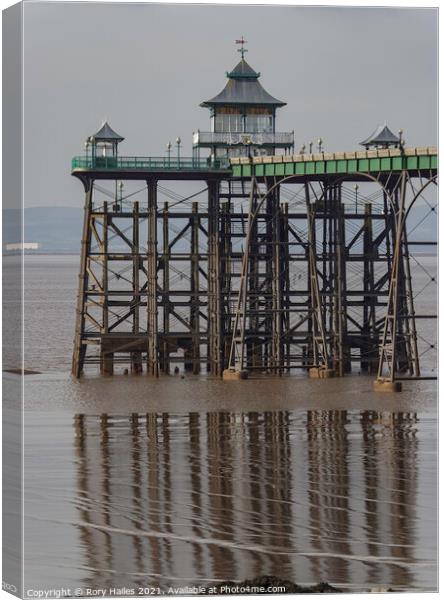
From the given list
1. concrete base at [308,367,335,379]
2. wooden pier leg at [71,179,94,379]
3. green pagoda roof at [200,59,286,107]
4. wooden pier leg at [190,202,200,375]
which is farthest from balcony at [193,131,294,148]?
concrete base at [308,367,335,379]

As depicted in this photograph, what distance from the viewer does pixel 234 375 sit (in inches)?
2648

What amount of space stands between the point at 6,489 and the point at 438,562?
7.84 m

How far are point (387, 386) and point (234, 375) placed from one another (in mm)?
6823

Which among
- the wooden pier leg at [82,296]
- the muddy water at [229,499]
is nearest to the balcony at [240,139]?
the wooden pier leg at [82,296]

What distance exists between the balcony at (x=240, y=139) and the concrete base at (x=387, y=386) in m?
13.3

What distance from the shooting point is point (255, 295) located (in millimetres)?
71000

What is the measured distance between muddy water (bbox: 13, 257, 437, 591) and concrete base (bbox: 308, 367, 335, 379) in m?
2.04

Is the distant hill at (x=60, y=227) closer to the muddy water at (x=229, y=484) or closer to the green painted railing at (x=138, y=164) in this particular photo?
the green painted railing at (x=138, y=164)

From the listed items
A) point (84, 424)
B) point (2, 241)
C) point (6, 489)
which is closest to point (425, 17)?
point (2, 241)

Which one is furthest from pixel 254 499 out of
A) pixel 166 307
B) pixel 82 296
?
pixel 166 307

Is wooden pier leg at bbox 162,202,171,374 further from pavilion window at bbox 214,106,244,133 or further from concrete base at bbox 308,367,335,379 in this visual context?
concrete base at bbox 308,367,335,379

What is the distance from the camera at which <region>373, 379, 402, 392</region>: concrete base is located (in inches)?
2448

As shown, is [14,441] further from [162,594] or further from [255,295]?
[255,295]

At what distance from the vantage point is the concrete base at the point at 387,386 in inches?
2448
